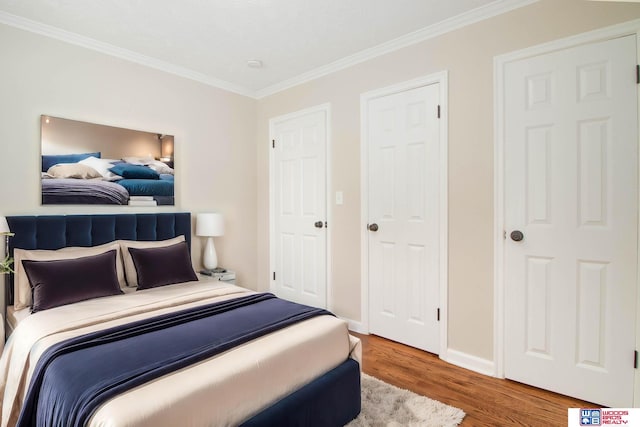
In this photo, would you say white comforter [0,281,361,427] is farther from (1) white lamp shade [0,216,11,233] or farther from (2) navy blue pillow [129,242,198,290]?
(1) white lamp shade [0,216,11,233]

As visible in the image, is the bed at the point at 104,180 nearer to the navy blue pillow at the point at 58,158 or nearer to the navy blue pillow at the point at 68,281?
the navy blue pillow at the point at 58,158

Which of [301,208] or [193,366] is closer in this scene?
[193,366]

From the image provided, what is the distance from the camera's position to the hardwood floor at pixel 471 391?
1879 mm

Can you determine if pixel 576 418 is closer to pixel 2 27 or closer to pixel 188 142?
pixel 188 142

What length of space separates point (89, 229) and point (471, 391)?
10.2 ft

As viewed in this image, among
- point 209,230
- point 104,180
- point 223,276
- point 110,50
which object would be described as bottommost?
point 223,276

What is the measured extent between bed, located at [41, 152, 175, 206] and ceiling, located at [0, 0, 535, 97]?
0.96 meters

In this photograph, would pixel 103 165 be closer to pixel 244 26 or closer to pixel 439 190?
pixel 244 26

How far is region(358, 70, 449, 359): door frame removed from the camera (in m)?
2.57

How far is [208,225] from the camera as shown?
3.40 m

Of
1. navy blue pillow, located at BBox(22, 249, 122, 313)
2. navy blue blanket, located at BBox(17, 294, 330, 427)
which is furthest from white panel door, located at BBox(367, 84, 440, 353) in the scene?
navy blue pillow, located at BBox(22, 249, 122, 313)

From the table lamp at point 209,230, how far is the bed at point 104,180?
359 millimetres

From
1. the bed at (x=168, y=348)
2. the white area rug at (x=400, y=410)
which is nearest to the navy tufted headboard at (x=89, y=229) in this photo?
the bed at (x=168, y=348)

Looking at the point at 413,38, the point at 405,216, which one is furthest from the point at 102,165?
the point at 413,38
